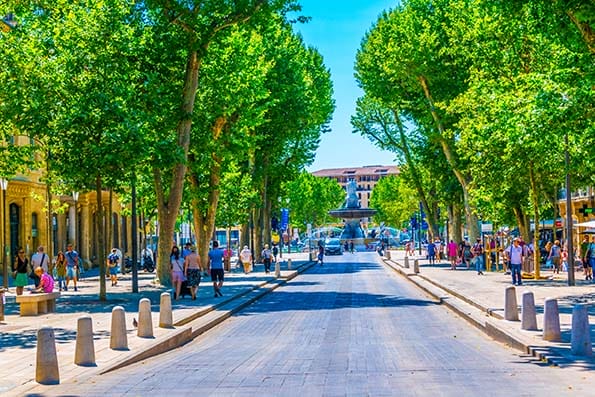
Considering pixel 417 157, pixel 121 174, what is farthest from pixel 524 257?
pixel 417 157

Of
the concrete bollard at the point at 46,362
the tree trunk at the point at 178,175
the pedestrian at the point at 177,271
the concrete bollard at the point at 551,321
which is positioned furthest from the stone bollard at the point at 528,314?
the tree trunk at the point at 178,175

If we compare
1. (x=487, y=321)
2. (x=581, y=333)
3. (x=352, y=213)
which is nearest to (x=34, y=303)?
(x=487, y=321)

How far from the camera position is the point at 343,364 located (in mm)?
13648

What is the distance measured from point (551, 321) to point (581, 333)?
155 cm

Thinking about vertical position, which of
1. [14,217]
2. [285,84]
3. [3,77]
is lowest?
[14,217]

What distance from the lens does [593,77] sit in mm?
18641

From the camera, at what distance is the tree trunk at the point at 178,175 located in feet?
109

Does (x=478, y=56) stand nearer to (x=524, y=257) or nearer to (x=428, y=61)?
(x=524, y=257)

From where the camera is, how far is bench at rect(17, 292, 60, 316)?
23.6m

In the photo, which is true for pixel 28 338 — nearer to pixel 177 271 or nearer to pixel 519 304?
pixel 177 271

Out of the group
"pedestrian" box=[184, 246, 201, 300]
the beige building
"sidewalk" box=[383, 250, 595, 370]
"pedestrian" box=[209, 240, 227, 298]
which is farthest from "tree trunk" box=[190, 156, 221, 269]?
"pedestrian" box=[184, 246, 201, 300]

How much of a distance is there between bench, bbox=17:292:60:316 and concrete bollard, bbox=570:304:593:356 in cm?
1464

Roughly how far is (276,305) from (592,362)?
51.7 feet

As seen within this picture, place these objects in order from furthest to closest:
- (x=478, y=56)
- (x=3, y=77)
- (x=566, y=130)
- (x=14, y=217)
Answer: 1. (x=14, y=217)
2. (x=478, y=56)
3. (x=3, y=77)
4. (x=566, y=130)
